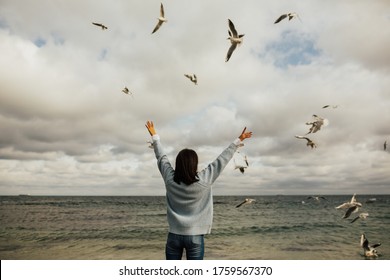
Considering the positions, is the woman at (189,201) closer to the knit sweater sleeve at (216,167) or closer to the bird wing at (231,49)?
the knit sweater sleeve at (216,167)

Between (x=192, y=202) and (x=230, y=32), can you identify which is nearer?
(x=192, y=202)

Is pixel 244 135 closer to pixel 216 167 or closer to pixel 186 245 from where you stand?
pixel 216 167

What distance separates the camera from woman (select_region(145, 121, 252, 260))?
342 centimetres

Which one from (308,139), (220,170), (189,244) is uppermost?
(308,139)

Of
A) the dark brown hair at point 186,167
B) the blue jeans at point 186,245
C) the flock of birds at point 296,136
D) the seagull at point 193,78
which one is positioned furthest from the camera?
the seagull at point 193,78

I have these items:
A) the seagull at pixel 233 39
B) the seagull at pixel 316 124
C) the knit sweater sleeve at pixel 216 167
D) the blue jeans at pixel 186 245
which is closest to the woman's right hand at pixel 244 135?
the knit sweater sleeve at pixel 216 167

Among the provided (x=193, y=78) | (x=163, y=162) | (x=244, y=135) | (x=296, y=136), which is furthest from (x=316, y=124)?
(x=163, y=162)

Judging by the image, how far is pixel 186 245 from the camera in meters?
3.52

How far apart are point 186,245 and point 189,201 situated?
418 mm

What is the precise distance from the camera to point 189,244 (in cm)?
350

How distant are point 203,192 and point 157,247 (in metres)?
13.0

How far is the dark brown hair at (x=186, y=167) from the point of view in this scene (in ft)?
11.1
